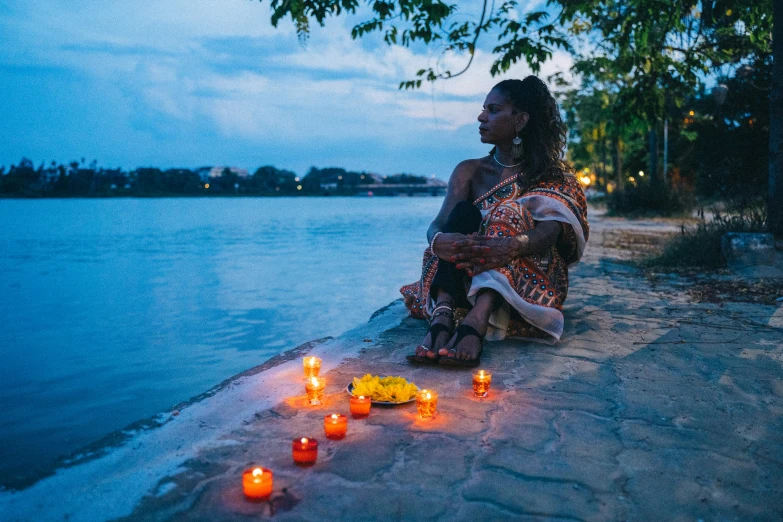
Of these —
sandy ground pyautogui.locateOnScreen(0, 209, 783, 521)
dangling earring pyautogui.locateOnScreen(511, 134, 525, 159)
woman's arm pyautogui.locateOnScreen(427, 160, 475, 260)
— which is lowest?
sandy ground pyautogui.locateOnScreen(0, 209, 783, 521)

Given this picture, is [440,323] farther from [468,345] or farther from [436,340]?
[468,345]

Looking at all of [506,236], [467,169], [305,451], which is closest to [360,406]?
[305,451]

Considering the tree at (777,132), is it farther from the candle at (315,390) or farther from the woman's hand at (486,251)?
the candle at (315,390)

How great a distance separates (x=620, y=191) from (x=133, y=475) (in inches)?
844

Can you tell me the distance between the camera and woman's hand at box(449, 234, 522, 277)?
329cm

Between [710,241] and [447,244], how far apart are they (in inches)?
199

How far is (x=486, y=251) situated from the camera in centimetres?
327

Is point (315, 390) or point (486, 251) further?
point (486, 251)

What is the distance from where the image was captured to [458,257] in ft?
11.0

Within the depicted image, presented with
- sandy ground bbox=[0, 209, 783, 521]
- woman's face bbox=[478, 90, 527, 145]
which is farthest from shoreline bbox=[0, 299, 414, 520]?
woman's face bbox=[478, 90, 527, 145]

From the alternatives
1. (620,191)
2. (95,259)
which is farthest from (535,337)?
(620,191)

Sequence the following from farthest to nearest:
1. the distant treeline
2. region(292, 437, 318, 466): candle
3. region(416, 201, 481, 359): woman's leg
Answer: the distant treeline → region(416, 201, 481, 359): woman's leg → region(292, 437, 318, 466): candle

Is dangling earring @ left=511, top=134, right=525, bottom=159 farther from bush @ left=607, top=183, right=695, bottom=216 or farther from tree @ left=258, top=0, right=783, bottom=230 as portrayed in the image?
bush @ left=607, top=183, right=695, bottom=216

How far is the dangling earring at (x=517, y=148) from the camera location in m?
3.76
